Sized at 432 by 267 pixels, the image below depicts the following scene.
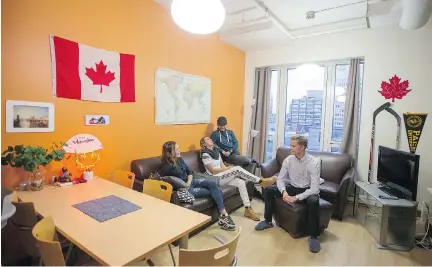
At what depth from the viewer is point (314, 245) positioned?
8.59 feet

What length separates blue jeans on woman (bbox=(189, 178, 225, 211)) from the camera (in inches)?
116

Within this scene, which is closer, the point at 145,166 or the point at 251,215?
the point at 145,166

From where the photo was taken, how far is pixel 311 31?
4152mm

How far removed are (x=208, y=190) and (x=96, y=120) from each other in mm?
1501

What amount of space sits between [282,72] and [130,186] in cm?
360

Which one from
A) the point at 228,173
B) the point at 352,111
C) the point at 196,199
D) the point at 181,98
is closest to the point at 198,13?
the point at 196,199

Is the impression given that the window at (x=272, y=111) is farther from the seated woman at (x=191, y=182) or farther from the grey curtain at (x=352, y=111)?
the seated woman at (x=191, y=182)

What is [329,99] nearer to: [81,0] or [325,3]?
[325,3]

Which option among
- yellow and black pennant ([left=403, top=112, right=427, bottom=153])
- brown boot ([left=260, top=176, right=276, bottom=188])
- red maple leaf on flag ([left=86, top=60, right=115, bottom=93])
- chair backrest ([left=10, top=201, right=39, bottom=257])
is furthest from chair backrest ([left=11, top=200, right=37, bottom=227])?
yellow and black pennant ([left=403, top=112, right=427, bottom=153])

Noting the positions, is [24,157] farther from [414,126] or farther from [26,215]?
[414,126]

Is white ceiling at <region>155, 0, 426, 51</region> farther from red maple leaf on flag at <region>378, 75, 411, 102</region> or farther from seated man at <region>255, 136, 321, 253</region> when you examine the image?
seated man at <region>255, 136, 321, 253</region>

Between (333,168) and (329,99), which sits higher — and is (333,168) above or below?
below

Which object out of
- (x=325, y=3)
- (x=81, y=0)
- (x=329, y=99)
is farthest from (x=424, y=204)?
(x=81, y=0)

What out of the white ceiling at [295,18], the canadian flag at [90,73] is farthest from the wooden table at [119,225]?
the white ceiling at [295,18]
